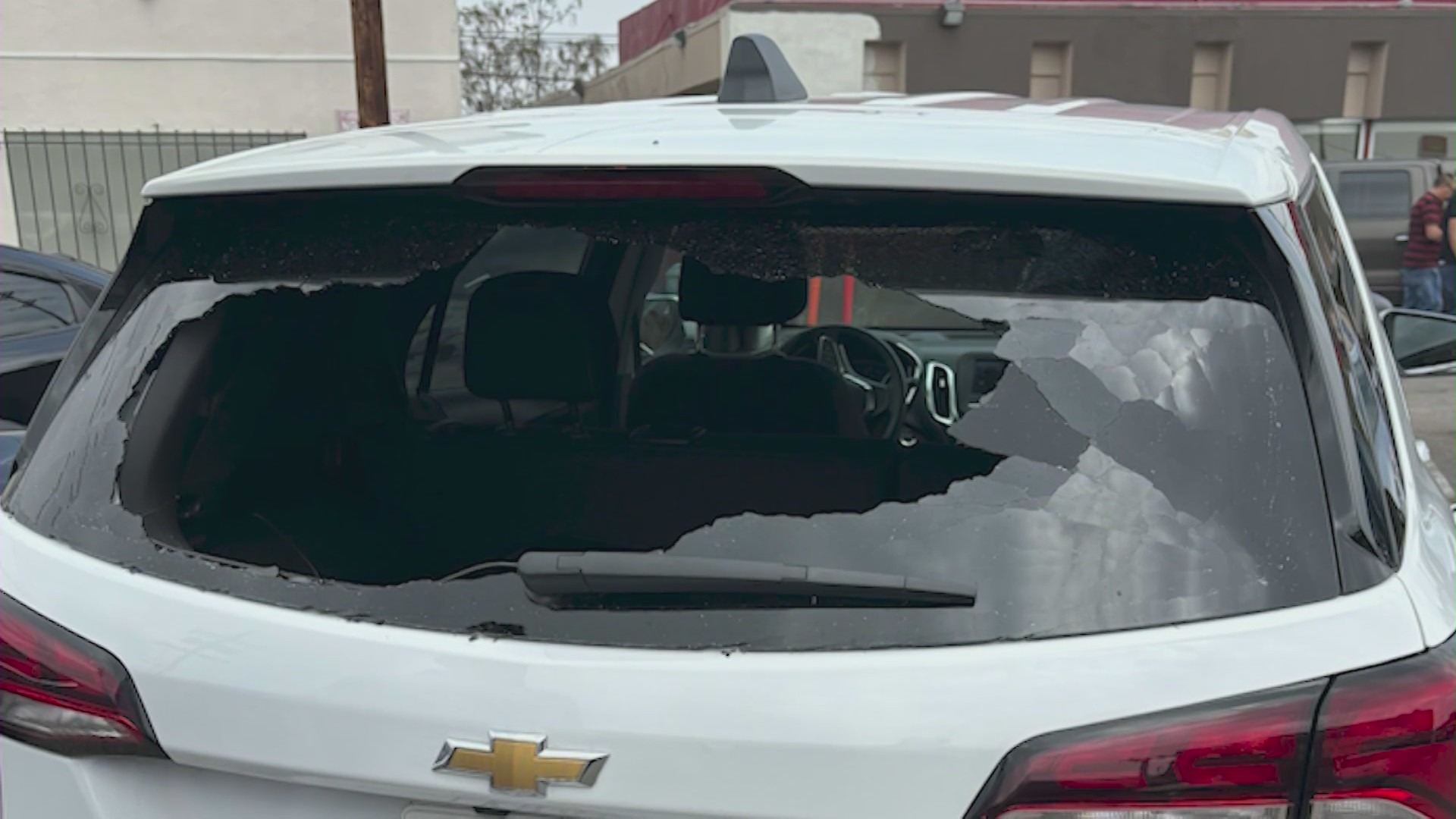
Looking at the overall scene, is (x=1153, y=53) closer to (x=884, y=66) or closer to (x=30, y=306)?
(x=884, y=66)

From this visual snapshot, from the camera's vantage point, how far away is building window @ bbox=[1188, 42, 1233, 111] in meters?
17.9

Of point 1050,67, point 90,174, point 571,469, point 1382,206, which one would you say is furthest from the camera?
point 1050,67

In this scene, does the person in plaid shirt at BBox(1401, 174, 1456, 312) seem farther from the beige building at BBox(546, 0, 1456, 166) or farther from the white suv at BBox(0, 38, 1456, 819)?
the white suv at BBox(0, 38, 1456, 819)

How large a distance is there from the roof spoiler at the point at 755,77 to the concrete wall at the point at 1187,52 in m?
15.1

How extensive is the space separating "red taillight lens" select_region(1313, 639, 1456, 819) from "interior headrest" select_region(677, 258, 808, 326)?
1.22m

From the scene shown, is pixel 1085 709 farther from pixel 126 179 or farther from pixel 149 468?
pixel 126 179

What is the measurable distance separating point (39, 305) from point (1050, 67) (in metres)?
15.5

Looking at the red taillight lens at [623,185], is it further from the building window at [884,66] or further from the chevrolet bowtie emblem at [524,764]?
the building window at [884,66]

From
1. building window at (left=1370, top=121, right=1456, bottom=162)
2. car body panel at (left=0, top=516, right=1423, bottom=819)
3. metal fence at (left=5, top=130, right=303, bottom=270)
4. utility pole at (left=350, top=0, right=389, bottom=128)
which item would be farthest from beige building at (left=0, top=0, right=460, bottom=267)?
building window at (left=1370, top=121, right=1456, bottom=162)

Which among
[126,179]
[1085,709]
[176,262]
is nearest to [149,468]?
[176,262]

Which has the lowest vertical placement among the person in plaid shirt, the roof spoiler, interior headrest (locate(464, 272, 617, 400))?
the person in plaid shirt

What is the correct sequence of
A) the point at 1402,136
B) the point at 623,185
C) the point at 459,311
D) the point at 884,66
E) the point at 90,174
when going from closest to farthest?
the point at 623,185
the point at 459,311
the point at 90,174
the point at 884,66
the point at 1402,136

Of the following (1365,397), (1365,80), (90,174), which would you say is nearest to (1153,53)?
(1365,80)

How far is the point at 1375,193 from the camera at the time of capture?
13266mm
